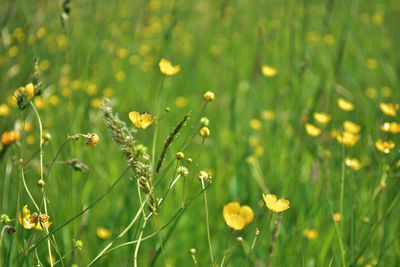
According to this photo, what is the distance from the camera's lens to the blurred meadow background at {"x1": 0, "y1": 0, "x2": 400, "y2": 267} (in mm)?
967

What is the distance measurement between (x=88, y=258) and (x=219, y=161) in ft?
2.75

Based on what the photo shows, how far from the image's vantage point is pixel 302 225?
1520 millimetres

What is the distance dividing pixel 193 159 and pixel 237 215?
1.08 meters

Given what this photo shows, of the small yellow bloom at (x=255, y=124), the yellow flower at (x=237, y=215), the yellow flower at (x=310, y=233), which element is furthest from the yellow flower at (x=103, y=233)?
the small yellow bloom at (x=255, y=124)

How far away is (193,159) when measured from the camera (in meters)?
2.09

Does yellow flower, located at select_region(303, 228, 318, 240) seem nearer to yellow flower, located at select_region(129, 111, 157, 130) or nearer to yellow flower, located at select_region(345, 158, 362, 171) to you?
yellow flower, located at select_region(345, 158, 362, 171)

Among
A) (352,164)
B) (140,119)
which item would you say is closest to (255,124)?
(352,164)

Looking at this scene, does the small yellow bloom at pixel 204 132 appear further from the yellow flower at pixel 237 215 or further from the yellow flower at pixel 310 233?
the yellow flower at pixel 310 233

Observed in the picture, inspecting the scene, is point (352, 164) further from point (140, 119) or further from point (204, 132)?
point (140, 119)

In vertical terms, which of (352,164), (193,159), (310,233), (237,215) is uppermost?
(237,215)

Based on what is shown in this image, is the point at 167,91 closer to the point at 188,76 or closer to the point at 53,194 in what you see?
the point at 188,76

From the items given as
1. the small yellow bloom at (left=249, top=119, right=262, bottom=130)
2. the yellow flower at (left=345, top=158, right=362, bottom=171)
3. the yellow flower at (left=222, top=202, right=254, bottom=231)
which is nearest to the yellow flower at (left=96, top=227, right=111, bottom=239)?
the yellow flower at (left=222, top=202, right=254, bottom=231)

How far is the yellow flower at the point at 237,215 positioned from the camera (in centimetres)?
96

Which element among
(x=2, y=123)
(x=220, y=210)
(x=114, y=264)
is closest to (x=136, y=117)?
(x=114, y=264)
